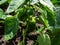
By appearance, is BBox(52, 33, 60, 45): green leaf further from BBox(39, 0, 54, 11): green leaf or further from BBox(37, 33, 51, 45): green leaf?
BBox(39, 0, 54, 11): green leaf

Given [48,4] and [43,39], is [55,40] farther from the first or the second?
[48,4]

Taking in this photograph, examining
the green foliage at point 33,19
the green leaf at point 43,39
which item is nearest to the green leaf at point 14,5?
the green foliage at point 33,19

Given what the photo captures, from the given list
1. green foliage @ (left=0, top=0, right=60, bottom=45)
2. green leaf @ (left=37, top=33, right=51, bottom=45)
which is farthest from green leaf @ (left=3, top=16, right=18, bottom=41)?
green leaf @ (left=37, top=33, right=51, bottom=45)

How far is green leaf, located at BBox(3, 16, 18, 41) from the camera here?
0.70 metres

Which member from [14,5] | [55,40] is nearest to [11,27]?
[14,5]

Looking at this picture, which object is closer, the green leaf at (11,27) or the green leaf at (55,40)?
the green leaf at (11,27)

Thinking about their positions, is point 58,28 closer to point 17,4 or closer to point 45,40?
point 45,40

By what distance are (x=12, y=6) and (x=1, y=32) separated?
18 cm

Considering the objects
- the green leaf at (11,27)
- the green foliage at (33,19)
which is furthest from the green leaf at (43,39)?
A: the green leaf at (11,27)

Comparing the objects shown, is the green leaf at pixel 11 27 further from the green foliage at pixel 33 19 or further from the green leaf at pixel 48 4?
the green leaf at pixel 48 4

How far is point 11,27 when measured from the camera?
722 millimetres

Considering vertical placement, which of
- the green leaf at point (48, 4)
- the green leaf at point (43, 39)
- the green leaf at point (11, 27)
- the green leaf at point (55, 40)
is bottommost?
the green leaf at point (55, 40)

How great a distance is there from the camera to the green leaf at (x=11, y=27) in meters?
0.70

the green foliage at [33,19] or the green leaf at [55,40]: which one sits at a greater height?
the green foliage at [33,19]
